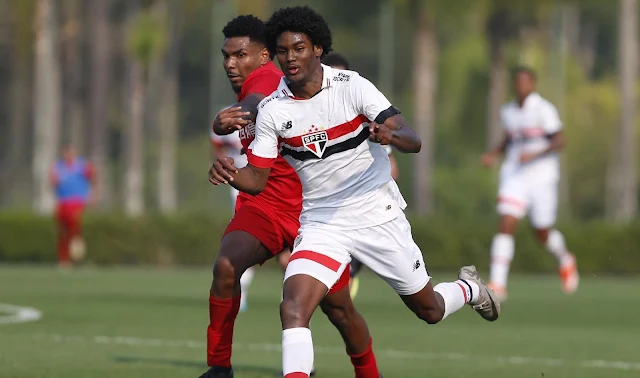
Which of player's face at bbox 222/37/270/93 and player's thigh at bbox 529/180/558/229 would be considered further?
player's thigh at bbox 529/180/558/229

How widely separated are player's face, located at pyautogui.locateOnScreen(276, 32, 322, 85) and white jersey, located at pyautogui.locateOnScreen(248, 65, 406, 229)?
0.39ft

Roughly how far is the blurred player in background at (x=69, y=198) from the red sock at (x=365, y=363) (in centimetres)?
1992

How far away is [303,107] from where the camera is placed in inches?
329

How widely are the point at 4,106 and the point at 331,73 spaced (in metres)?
72.3

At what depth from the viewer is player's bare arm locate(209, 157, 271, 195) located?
8.13 m

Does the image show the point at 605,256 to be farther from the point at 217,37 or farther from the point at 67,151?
the point at 217,37

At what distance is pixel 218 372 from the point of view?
9.34 metres

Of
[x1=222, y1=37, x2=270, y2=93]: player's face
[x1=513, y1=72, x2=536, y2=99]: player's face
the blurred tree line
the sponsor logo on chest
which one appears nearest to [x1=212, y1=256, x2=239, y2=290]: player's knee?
the sponsor logo on chest

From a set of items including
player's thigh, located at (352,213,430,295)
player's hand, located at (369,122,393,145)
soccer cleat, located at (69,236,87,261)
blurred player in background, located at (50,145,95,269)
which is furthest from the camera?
soccer cleat, located at (69,236,87,261)

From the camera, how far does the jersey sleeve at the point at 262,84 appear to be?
9.10 meters

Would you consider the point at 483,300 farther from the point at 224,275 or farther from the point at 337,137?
the point at 337,137

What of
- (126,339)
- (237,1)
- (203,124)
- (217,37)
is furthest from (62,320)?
(203,124)

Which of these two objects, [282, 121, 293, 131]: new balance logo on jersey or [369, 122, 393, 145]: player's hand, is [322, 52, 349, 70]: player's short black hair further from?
[369, 122, 393, 145]: player's hand

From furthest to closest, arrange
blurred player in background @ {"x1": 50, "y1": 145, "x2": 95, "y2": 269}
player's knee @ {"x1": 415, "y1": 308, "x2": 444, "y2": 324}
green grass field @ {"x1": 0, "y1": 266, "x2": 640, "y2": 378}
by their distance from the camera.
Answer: blurred player in background @ {"x1": 50, "y1": 145, "x2": 95, "y2": 269} → green grass field @ {"x1": 0, "y1": 266, "x2": 640, "y2": 378} → player's knee @ {"x1": 415, "y1": 308, "x2": 444, "y2": 324}
